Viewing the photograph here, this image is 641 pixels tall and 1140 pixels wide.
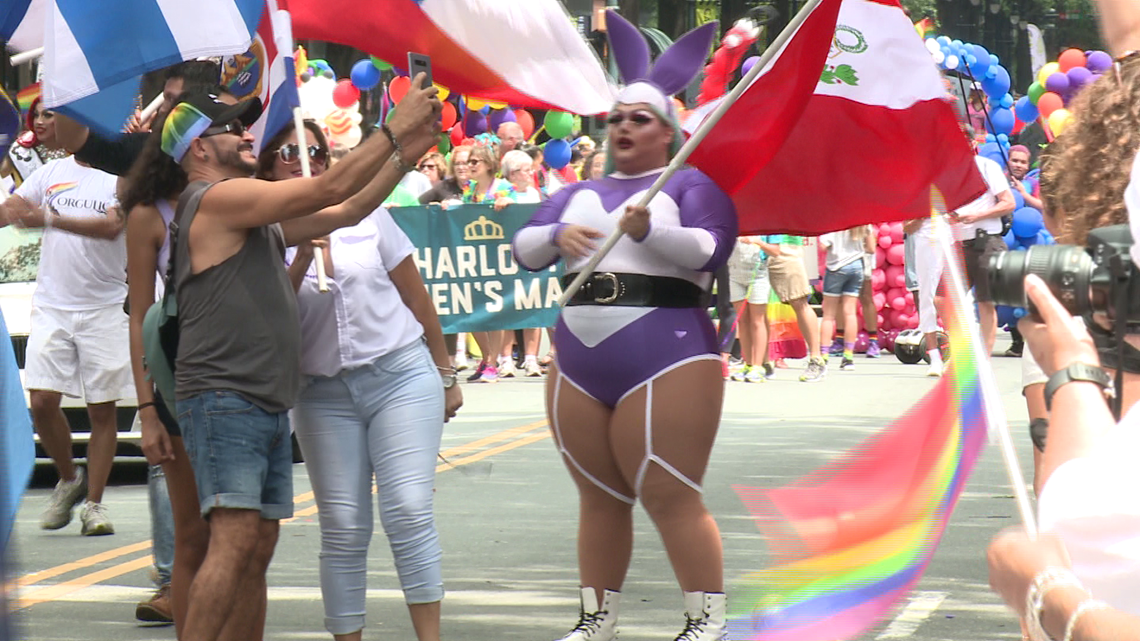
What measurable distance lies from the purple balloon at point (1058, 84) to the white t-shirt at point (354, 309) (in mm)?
15190

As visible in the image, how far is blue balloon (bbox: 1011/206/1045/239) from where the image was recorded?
681 inches

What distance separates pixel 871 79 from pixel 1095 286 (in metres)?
4.37

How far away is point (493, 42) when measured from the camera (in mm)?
6504

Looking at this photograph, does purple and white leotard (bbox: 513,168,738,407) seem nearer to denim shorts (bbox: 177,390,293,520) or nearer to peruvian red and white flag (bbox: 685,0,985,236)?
peruvian red and white flag (bbox: 685,0,985,236)

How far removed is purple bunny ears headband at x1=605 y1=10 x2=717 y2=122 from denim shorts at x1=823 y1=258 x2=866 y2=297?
11.2 m

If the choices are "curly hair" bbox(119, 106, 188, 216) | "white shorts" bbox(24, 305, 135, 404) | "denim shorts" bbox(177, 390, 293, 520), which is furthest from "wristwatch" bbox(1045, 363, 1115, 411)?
"white shorts" bbox(24, 305, 135, 404)

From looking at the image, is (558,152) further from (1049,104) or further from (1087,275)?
(1087,275)

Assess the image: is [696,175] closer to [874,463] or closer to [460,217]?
[874,463]

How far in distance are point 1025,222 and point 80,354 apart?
454 inches

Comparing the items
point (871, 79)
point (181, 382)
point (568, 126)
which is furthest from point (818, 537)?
point (568, 126)

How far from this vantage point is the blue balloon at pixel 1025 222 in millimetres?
17297

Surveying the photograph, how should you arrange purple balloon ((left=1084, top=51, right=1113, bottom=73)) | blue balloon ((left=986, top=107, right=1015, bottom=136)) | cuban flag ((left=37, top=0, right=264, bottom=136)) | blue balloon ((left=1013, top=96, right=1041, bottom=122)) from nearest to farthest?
1. cuban flag ((left=37, top=0, right=264, bottom=136))
2. purple balloon ((left=1084, top=51, right=1113, bottom=73))
3. blue balloon ((left=1013, top=96, right=1041, bottom=122))
4. blue balloon ((left=986, top=107, right=1015, bottom=136))

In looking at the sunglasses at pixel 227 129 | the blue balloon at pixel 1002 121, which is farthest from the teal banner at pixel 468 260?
the sunglasses at pixel 227 129

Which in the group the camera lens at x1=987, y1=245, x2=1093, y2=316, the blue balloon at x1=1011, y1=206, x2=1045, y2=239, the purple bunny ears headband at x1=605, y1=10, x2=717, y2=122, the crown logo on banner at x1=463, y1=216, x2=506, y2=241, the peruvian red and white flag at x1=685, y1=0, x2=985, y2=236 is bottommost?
the blue balloon at x1=1011, y1=206, x2=1045, y2=239
